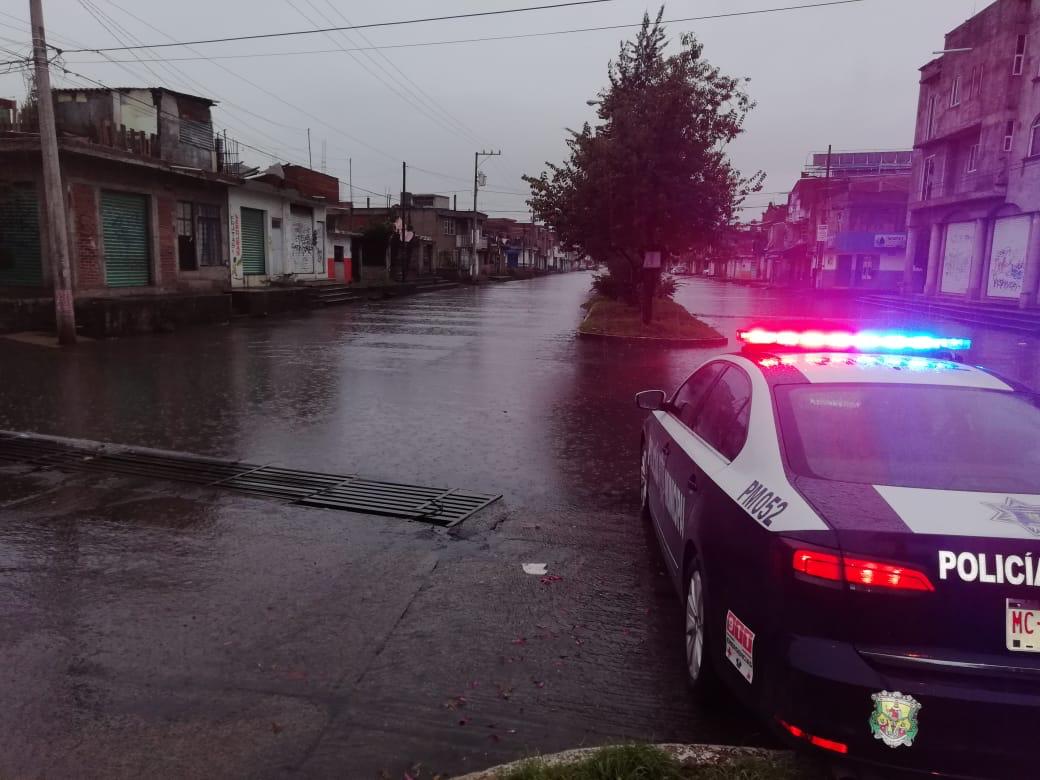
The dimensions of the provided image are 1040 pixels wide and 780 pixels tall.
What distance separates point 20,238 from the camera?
19172 millimetres

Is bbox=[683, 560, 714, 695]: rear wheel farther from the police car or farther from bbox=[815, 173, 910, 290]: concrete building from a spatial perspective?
bbox=[815, 173, 910, 290]: concrete building

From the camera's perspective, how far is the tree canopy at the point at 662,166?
1952 centimetres

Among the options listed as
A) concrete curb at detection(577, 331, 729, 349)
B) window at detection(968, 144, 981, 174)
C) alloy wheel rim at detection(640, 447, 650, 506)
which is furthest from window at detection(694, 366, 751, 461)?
window at detection(968, 144, 981, 174)

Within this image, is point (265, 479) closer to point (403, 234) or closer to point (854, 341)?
point (854, 341)

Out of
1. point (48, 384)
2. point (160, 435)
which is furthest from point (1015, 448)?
point (48, 384)

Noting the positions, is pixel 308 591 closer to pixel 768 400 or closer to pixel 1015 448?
pixel 768 400

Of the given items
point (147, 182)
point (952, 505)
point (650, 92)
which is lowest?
point (952, 505)

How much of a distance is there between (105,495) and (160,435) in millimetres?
2224

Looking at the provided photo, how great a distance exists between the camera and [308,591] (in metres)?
4.36

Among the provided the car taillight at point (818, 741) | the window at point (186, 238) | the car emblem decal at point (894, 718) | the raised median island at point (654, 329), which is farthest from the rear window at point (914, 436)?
the window at point (186, 238)

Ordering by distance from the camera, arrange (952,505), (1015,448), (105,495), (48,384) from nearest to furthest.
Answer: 1. (952,505)
2. (1015,448)
3. (105,495)
4. (48,384)

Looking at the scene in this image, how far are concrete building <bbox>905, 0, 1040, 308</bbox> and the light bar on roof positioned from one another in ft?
92.1

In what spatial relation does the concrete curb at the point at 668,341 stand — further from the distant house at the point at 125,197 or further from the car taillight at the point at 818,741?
the car taillight at the point at 818,741

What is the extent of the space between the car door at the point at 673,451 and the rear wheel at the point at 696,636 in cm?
26
